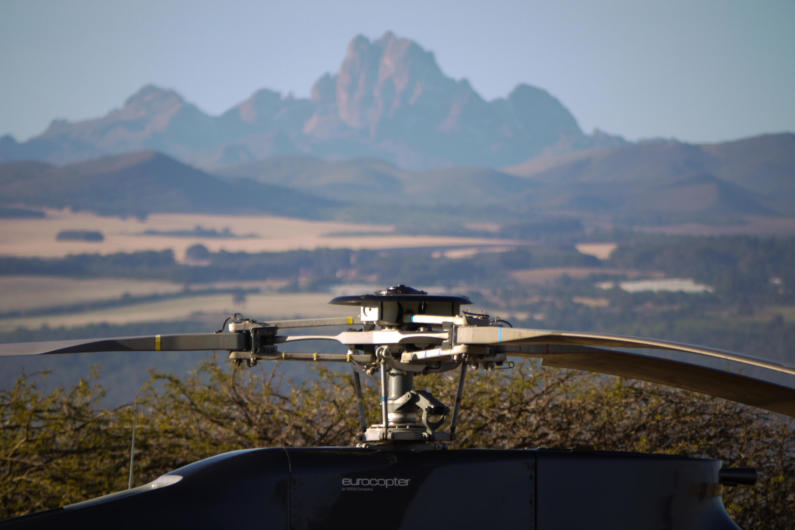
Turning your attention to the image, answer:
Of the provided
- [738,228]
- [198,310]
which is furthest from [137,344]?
[738,228]

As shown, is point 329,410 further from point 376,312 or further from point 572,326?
point 572,326

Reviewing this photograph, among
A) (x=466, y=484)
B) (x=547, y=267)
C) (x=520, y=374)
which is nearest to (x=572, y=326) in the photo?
(x=547, y=267)

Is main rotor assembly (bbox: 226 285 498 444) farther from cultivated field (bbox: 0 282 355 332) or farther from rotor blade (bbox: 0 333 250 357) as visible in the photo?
cultivated field (bbox: 0 282 355 332)

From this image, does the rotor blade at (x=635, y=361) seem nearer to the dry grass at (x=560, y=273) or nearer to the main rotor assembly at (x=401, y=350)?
the main rotor assembly at (x=401, y=350)

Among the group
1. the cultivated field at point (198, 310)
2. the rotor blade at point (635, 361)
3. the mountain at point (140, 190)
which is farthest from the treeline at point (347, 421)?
the mountain at point (140, 190)

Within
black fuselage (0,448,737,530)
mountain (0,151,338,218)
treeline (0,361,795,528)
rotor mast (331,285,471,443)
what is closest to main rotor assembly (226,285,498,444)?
rotor mast (331,285,471,443)

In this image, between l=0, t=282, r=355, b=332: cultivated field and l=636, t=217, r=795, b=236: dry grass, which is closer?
l=0, t=282, r=355, b=332: cultivated field
